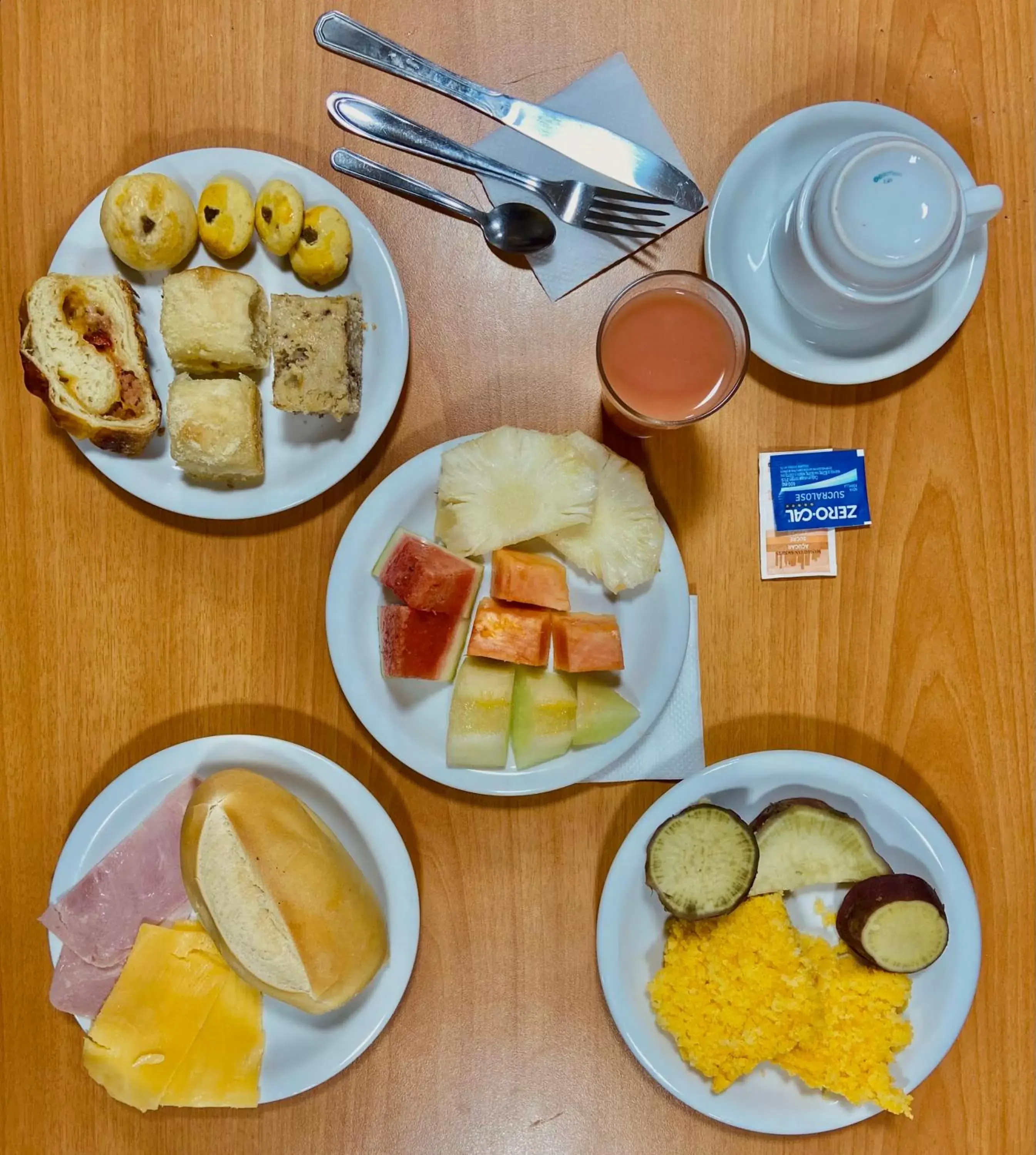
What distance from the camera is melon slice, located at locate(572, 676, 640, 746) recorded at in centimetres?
100

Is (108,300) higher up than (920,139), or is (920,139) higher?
(920,139)

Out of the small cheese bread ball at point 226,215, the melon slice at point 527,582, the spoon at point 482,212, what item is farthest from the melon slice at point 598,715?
the small cheese bread ball at point 226,215

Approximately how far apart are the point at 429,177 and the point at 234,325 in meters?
0.34

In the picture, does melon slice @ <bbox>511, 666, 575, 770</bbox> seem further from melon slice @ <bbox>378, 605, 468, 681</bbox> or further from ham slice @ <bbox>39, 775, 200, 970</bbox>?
ham slice @ <bbox>39, 775, 200, 970</bbox>

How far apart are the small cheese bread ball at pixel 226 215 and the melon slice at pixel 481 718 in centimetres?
62

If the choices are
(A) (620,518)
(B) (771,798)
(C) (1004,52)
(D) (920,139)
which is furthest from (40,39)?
(B) (771,798)

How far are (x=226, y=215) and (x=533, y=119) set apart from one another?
16.6 inches

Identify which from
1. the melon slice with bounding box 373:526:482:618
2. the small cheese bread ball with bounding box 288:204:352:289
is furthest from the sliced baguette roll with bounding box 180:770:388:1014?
the small cheese bread ball with bounding box 288:204:352:289

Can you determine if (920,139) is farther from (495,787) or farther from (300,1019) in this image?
(300,1019)

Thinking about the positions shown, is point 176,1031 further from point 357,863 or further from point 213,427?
point 213,427

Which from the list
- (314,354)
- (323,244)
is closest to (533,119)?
(323,244)

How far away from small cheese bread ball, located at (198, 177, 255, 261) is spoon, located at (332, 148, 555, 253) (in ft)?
0.45

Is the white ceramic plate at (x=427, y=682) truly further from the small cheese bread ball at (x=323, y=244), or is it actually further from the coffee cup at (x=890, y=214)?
the coffee cup at (x=890, y=214)

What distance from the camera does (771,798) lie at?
1.05 metres
